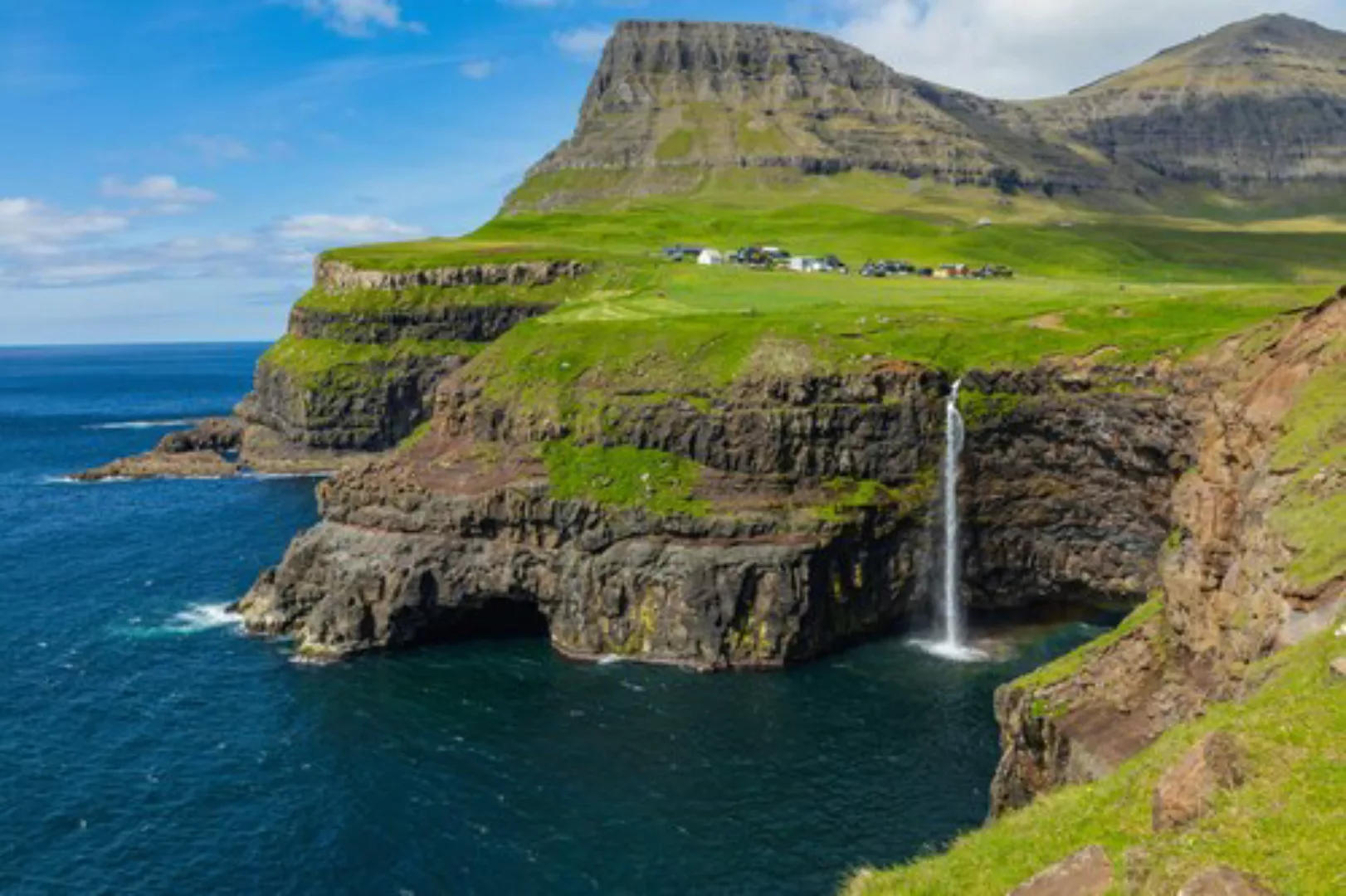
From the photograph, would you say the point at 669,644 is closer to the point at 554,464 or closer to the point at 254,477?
the point at 554,464

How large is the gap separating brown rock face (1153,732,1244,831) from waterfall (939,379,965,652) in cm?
6349

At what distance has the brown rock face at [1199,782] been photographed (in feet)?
63.3

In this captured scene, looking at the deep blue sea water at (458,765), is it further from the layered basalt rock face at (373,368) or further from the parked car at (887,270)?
the layered basalt rock face at (373,368)

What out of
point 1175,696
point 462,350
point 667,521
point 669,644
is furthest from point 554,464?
point 462,350

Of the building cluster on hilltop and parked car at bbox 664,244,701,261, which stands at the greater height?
parked car at bbox 664,244,701,261

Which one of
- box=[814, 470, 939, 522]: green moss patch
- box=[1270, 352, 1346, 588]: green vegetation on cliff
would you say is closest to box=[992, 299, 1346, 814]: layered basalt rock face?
box=[1270, 352, 1346, 588]: green vegetation on cliff

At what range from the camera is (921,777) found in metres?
55.8

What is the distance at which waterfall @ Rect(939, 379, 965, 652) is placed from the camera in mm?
82812

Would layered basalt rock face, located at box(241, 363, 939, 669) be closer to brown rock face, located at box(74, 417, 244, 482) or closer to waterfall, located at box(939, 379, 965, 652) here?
waterfall, located at box(939, 379, 965, 652)

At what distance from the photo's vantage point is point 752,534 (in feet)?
256

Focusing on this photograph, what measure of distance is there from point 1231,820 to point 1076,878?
3086 millimetres

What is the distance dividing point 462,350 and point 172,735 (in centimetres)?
10566

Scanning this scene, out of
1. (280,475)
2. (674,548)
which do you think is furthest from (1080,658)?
(280,475)

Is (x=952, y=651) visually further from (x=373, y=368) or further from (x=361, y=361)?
(x=361, y=361)
